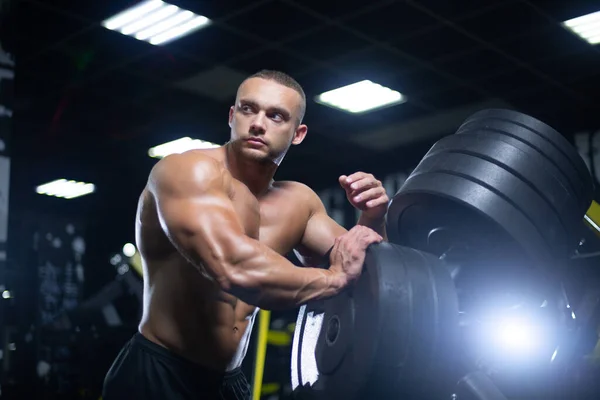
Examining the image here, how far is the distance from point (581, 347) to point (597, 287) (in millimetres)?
212

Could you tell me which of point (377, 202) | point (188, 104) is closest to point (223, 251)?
point (377, 202)

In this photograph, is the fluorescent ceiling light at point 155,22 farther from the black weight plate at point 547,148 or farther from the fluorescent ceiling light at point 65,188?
the fluorescent ceiling light at point 65,188

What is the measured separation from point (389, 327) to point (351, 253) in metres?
0.20

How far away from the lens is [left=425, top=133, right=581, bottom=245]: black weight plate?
1.84m

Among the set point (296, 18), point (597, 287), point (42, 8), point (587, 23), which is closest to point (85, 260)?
point (42, 8)

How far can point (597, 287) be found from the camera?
2188 millimetres

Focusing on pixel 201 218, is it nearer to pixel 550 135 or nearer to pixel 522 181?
pixel 522 181

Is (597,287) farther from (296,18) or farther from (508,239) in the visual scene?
(296,18)

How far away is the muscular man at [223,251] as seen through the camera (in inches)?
57.7

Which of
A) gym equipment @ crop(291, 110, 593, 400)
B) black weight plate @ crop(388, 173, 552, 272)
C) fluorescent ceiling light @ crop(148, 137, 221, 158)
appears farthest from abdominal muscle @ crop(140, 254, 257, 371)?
fluorescent ceiling light @ crop(148, 137, 221, 158)

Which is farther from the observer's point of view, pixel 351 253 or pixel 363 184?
pixel 363 184

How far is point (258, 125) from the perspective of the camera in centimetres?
176

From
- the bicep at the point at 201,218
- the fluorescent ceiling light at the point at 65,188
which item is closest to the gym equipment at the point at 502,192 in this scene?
the bicep at the point at 201,218

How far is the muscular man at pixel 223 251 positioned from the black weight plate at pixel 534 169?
319mm
